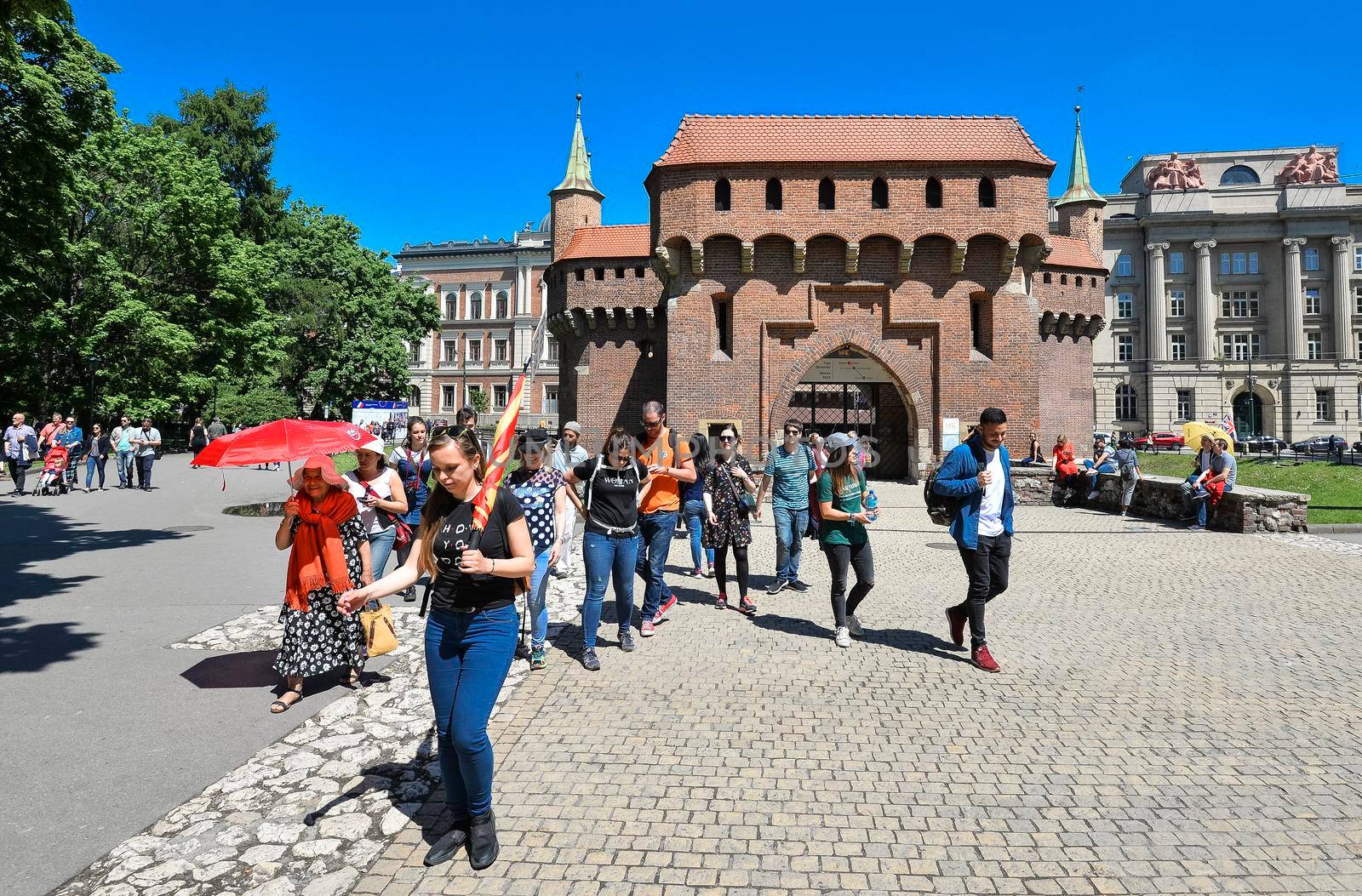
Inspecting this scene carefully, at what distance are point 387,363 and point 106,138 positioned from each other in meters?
16.7

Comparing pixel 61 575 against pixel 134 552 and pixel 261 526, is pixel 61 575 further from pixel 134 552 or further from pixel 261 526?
pixel 261 526

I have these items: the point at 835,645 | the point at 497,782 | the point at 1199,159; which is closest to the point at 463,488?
the point at 497,782

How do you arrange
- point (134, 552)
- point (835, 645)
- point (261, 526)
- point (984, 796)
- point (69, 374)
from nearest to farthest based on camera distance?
1. point (984, 796)
2. point (835, 645)
3. point (134, 552)
4. point (261, 526)
5. point (69, 374)


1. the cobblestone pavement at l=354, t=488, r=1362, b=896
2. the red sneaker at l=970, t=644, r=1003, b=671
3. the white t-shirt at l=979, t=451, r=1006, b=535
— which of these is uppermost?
the white t-shirt at l=979, t=451, r=1006, b=535

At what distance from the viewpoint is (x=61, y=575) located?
355 inches

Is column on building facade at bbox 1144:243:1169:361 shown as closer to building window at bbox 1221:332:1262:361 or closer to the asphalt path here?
building window at bbox 1221:332:1262:361

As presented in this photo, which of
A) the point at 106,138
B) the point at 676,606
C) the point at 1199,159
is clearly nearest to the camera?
the point at 676,606

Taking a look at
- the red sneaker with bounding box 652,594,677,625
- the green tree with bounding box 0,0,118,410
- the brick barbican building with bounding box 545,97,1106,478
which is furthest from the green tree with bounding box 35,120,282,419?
the red sneaker with bounding box 652,594,677,625

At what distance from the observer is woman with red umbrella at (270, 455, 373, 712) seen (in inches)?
202

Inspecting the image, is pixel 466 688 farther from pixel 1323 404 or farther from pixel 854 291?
pixel 1323 404

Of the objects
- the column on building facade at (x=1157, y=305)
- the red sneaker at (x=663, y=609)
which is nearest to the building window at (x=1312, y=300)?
the column on building facade at (x=1157, y=305)

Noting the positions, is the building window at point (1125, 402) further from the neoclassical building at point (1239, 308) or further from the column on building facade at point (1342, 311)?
the column on building facade at point (1342, 311)

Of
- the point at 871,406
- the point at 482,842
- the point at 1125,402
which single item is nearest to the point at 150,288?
the point at 871,406

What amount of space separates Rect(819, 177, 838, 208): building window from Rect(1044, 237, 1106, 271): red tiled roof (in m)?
13.8
